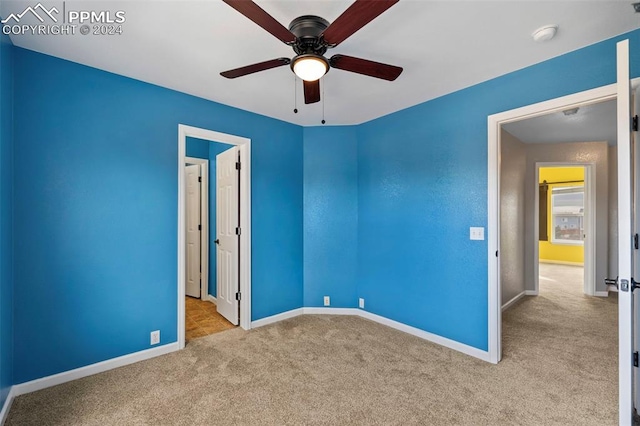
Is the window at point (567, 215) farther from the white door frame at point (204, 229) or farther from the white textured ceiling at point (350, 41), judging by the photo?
the white door frame at point (204, 229)

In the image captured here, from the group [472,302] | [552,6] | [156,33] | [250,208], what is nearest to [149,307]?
[250,208]

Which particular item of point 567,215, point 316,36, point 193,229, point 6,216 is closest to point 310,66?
point 316,36

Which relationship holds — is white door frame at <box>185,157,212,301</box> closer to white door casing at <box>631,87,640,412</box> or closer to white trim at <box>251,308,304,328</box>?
white trim at <box>251,308,304,328</box>

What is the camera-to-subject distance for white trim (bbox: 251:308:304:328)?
3350mm

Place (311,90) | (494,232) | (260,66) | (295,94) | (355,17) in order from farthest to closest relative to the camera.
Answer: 1. (295,94)
2. (494,232)
3. (311,90)
4. (260,66)
5. (355,17)

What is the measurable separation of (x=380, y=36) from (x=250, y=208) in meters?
2.15

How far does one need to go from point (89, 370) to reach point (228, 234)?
1.72 meters

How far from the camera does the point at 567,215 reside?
7.27 m

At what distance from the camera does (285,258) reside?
11.9ft

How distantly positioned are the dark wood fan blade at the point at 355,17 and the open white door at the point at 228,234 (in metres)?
2.12

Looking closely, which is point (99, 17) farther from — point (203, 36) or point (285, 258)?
point (285, 258)

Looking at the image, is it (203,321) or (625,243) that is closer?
(625,243)

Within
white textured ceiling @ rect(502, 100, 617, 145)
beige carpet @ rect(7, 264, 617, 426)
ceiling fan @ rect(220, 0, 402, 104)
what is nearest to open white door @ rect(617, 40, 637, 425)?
beige carpet @ rect(7, 264, 617, 426)

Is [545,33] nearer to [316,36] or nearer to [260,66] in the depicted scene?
[316,36]
